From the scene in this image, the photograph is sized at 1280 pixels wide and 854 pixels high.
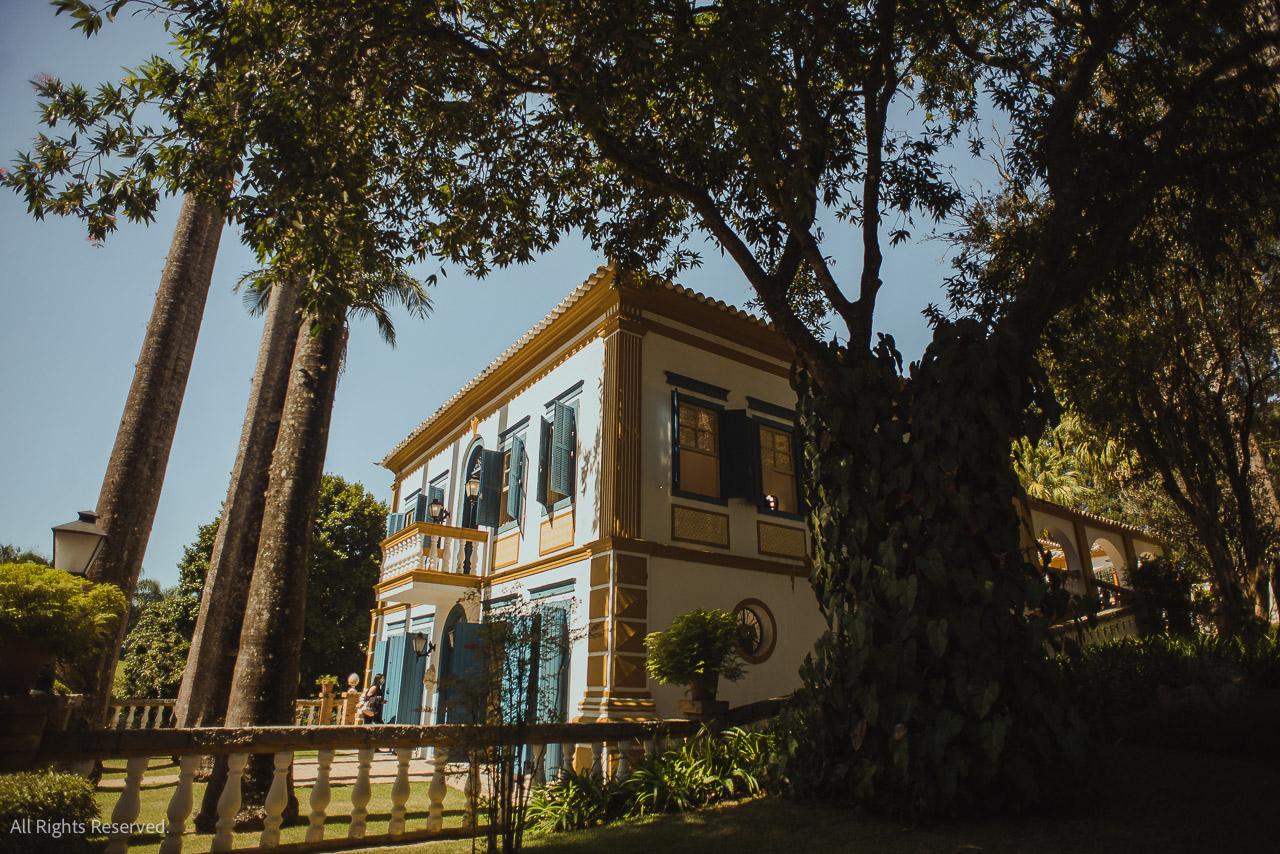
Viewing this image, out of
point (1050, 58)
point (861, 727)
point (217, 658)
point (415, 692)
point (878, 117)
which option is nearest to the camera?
point (861, 727)

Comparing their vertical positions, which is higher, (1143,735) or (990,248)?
(990,248)

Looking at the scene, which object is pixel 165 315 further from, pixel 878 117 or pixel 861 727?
pixel 861 727

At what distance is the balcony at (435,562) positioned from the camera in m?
12.3

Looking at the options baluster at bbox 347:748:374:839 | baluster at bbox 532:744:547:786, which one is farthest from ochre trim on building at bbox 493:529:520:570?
baluster at bbox 347:748:374:839

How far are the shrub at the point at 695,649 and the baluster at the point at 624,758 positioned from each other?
3.88 feet

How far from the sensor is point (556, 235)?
8.20 meters

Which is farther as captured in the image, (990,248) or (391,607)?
(391,607)

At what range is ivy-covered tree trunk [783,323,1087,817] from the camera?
446 cm

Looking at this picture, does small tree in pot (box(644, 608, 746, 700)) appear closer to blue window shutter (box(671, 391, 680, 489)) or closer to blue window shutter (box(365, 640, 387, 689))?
blue window shutter (box(671, 391, 680, 489))

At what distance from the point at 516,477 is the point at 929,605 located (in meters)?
8.23

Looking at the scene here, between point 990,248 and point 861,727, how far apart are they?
613cm

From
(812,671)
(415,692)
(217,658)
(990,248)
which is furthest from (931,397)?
(415,692)

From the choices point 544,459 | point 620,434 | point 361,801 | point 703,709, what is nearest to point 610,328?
point 620,434

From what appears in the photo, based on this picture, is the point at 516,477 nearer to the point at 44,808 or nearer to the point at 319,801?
the point at 319,801
